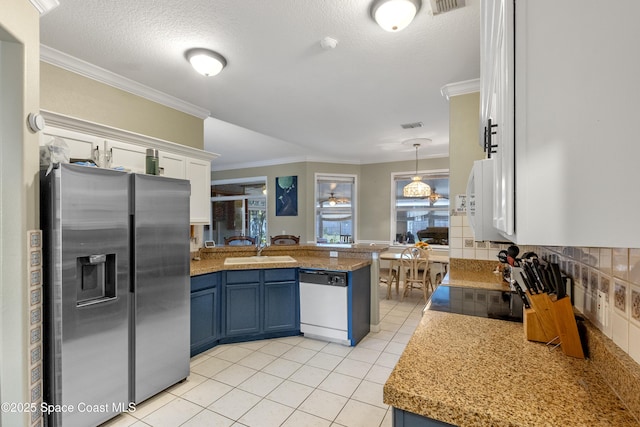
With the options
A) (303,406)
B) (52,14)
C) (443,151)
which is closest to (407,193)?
(443,151)

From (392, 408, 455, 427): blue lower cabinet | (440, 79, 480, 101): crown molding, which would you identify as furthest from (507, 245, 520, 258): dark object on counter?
(440, 79, 480, 101): crown molding

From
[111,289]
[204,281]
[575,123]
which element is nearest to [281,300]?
[204,281]

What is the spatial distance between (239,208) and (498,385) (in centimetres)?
722

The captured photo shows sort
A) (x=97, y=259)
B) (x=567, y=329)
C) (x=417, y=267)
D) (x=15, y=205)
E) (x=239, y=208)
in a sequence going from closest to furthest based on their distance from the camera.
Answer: (x=567, y=329), (x=15, y=205), (x=97, y=259), (x=417, y=267), (x=239, y=208)

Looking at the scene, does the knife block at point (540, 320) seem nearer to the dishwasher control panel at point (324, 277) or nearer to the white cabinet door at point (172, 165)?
the dishwasher control panel at point (324, 277)

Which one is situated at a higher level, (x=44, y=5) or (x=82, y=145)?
(x=44, y=5)

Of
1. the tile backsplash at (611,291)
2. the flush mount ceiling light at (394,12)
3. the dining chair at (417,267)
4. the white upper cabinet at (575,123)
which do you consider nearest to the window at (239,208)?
the dining chair at (417,267)

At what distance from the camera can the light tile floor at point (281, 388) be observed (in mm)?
1923

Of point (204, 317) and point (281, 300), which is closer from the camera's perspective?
point (204, 317)

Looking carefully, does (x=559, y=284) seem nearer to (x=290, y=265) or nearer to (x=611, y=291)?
(x=611, y=291)

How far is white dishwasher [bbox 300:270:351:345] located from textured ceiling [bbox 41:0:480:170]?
1.90 metres

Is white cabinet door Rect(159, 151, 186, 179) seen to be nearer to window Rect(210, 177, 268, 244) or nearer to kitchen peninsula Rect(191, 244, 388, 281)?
kitchen peninsula Rect(191, 244, 388, 281)

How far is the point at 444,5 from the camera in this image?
5.60ft

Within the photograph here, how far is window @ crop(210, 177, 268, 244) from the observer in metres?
7.19
